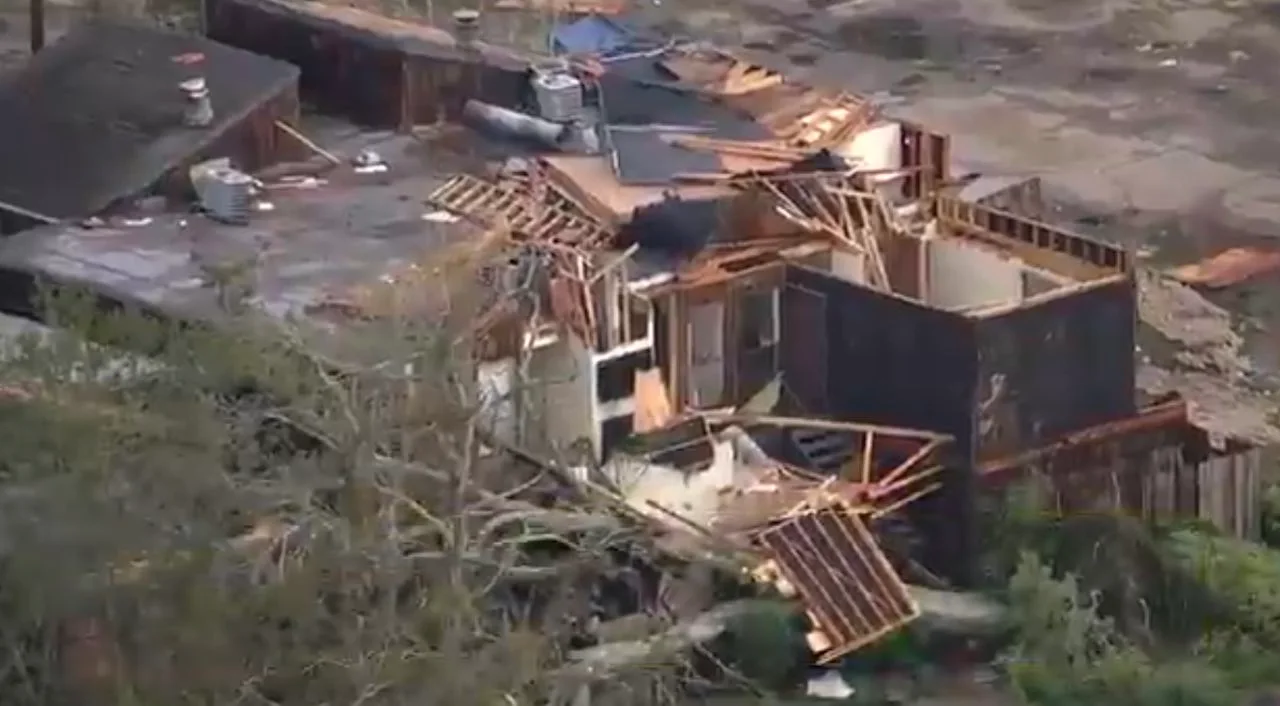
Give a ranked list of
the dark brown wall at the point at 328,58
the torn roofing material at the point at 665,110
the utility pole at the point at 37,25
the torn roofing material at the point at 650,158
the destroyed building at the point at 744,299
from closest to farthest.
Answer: the destroyed building at the point at 744,299
the torn roofing material at the point at 650,158
the torn roofing material at the point at 665,110
the dark brown wall at the point at 328,58
the utility pole at the point at 37,25

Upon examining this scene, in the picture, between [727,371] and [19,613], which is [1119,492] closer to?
[727,371]

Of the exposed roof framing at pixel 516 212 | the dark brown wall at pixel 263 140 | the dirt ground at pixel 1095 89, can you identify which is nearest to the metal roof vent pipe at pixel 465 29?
the dark brown wall at pixel 263 140

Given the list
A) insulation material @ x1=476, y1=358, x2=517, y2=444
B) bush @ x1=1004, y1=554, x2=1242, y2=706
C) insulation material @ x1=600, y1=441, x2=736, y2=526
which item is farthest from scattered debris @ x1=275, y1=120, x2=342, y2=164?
bush @ x1=1004, y1=554, x2=1242, y2=706

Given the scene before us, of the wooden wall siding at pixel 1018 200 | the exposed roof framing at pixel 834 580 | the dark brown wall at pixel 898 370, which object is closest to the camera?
the exposed roof framing at pixel 834 580

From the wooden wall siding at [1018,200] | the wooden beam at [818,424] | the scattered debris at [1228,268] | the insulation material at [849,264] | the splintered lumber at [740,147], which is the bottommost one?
the scattered debris at [1228,268]

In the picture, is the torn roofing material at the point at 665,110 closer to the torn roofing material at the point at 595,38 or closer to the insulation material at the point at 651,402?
the torn roofing material at the point at 595,38

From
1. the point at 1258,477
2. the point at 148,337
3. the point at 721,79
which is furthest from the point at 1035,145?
the point at 148,337

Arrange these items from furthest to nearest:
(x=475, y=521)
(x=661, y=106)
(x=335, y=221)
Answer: (x=661, y=106) < (x=335, y=221) < (x=475, y=521)

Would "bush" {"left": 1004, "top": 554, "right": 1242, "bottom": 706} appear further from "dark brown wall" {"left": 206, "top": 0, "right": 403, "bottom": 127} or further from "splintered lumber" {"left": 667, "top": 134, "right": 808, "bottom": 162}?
"dark brown wall" {"left": 206, "top": 0, "right": 403, "bottom": 127}
